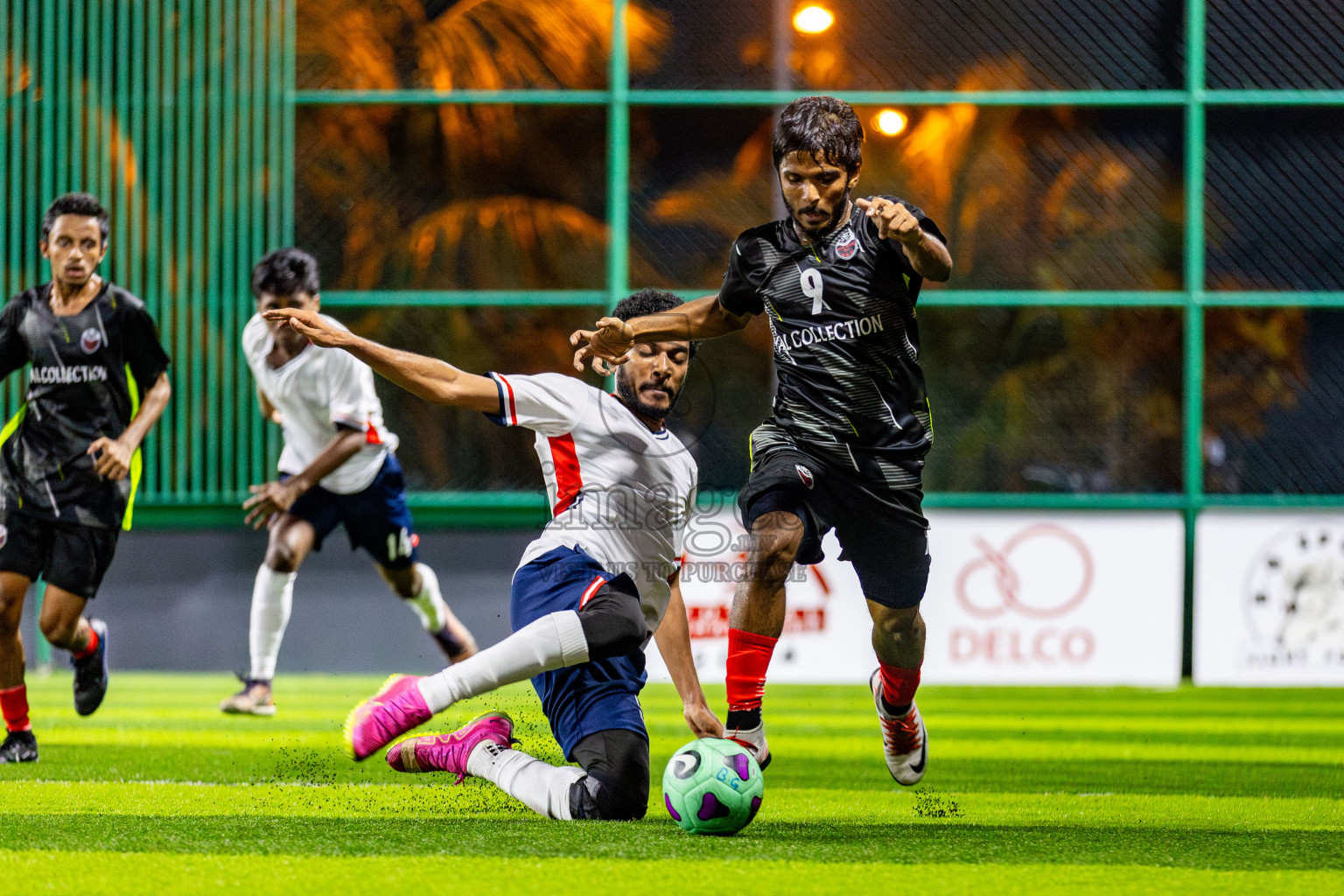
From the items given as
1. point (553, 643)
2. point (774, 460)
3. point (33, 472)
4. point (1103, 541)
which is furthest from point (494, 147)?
point (553, 643)

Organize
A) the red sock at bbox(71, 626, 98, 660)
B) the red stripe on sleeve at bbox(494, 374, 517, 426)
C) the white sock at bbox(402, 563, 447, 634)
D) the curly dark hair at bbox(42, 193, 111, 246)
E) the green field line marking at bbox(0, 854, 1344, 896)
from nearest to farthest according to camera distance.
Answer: the green field line marking at bbox(0, 854, 1344, 896)
the red stripe on sleeve at bbox(494, 374, 517, 426)
the curly dark hair at bbox(42, 193, 111, 246)
the red sock at bbox(71, 626, 98, 660)
the white sock at bbox(402, 563, 447, 634)

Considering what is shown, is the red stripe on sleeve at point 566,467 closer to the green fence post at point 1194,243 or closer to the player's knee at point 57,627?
the player's knee at point 57,627

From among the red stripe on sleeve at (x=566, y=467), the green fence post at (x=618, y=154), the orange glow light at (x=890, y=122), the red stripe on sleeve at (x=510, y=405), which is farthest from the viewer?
the orange glow light at (x=890, y=122)

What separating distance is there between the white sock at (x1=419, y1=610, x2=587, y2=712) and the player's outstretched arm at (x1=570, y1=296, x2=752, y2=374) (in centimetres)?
86

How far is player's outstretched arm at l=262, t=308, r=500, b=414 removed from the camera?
12.2 ft

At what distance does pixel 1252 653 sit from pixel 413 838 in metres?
8.34

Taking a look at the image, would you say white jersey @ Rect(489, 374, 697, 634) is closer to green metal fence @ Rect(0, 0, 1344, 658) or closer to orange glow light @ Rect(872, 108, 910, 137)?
green metal fence @ Rect(0, 0, 1344, 658)

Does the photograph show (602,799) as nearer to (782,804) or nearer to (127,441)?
(782,804)

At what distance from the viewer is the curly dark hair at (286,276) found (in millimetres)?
7301

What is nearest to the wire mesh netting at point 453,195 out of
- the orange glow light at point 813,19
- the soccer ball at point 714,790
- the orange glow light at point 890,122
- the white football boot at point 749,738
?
the orange glow light at point 813,19

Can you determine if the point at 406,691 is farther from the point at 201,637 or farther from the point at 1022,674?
the point at 201,637

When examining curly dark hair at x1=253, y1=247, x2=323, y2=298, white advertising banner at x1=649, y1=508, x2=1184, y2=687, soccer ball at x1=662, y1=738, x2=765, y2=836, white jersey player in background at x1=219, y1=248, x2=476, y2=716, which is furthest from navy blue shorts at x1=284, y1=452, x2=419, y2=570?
soccer ball at x1=662, y1=738, x2=765, y2=836

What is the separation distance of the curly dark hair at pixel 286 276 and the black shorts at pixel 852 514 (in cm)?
349

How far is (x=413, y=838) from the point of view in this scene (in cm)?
351
